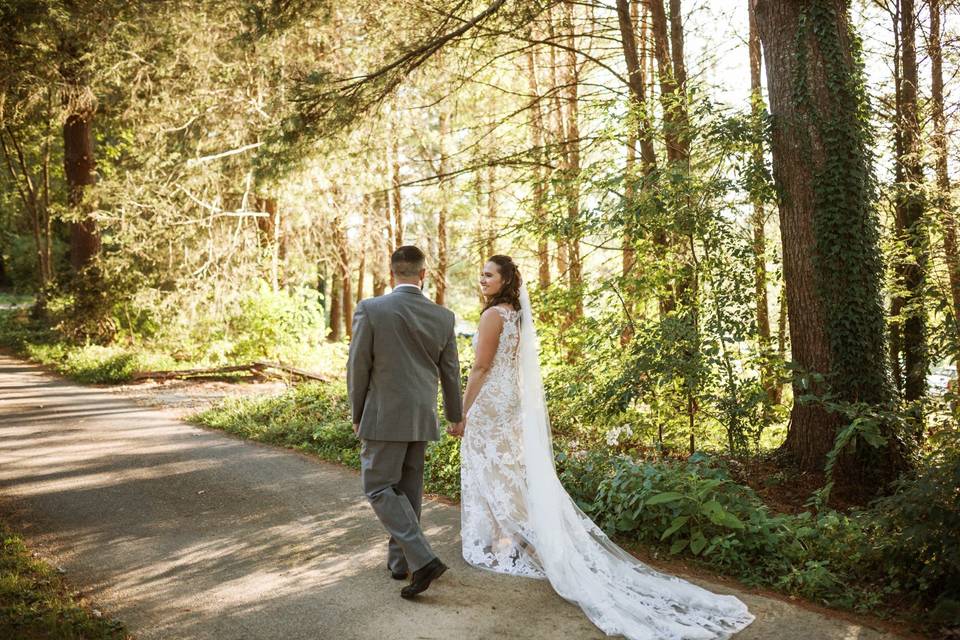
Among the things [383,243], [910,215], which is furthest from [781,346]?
[383,243]

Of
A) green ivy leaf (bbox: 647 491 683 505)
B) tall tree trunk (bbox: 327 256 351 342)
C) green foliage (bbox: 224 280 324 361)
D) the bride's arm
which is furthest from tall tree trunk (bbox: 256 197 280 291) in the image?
green ivy leaf (bbox: 647 491 683 505)

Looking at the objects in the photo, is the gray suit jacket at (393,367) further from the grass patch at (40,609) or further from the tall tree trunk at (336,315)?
the tall tree trunk at (336,315)

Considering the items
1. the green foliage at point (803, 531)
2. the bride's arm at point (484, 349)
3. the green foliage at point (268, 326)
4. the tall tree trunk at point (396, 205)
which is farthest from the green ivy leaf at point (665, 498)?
the tall tree trunk at point (396, 205)

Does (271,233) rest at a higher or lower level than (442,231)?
lower

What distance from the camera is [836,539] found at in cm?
480

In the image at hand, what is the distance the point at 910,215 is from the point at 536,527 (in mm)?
7401

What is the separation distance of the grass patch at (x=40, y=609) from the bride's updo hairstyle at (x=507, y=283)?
10.2 ft

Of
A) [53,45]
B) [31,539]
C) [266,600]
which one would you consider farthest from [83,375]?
[266,600]

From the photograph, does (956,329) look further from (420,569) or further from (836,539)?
(420,569)

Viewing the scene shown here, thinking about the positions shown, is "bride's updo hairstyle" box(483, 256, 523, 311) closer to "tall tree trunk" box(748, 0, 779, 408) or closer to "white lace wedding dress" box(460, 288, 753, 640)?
"white lace wedding dress" box(460, 288, 753, 640)

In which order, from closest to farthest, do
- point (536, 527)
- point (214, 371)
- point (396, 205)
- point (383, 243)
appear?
point (536, 527), point (214, 371), point (383, 243), point (396, 205)

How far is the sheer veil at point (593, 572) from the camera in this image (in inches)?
147

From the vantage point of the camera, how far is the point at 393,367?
14.0ft

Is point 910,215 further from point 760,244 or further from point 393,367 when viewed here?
point 393,367
